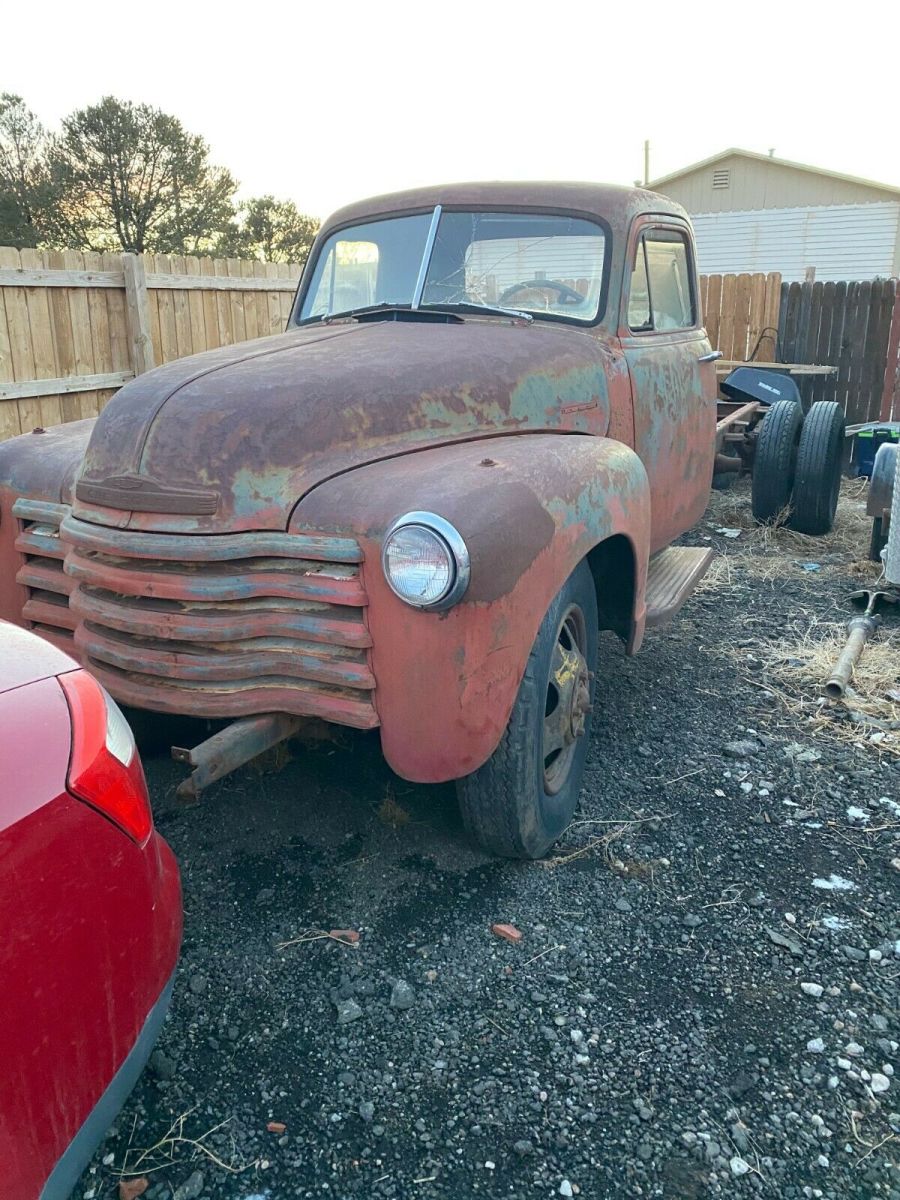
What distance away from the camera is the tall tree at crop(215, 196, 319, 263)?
88.0 feet

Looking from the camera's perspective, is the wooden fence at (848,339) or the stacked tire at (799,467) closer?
the stacked tire at (799,467)

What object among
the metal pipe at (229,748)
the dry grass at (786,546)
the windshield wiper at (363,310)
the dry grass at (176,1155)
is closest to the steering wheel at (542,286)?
the windshield wiper at (363,310)

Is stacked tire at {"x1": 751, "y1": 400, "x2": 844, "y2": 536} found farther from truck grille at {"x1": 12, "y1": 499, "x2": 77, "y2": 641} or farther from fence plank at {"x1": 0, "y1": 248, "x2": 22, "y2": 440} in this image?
fence plank at {"x1": 0, "y1": 248, "x2": 22, "y2": 440}

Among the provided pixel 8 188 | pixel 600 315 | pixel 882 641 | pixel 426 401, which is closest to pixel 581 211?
pixel 600 315

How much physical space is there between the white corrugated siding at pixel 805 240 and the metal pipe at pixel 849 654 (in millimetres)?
22197

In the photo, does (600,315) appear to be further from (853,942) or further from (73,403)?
(73,403)

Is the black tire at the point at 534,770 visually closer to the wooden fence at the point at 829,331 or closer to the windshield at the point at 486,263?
the windshield at the point at 486,263

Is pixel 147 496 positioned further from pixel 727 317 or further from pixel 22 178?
pixel 22 178

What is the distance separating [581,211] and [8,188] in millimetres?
23044

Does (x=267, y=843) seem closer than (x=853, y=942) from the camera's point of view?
No

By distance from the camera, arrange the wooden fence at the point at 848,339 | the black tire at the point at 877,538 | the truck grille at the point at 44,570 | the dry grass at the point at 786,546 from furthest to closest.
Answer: the wooden fence at the point at 848,339 < the dry grass at the point at 786,546 < the black tire at the point at 877,538 < the truck grille at the point at 44,570

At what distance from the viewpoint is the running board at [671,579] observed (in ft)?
12.7

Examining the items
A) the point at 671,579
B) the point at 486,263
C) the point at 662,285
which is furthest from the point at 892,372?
the point at 486,263

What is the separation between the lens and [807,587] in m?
5.95
